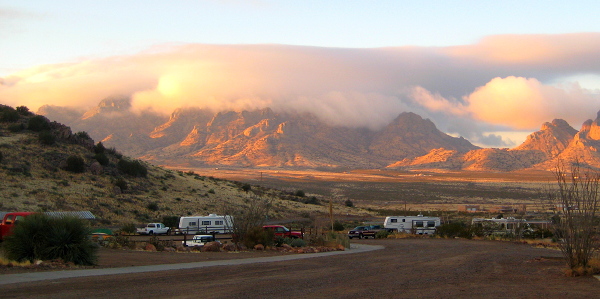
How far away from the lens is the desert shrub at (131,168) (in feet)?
206

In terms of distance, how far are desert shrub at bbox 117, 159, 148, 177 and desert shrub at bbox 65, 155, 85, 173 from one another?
5.69 metres

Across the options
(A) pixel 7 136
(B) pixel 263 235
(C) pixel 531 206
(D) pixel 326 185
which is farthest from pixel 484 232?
(D) pixel 326 185

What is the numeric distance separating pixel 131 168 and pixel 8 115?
15.4 m

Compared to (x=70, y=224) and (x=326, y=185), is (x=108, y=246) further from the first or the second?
(x=326, y=185)

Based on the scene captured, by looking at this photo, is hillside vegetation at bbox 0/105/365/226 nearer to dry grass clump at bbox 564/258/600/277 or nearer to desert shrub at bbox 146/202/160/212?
desert shrub at bbox 146/202/160/212

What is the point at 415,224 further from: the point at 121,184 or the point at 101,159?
the point at 101,159

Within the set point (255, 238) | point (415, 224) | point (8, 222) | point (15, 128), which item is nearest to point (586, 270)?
point (255, 238)

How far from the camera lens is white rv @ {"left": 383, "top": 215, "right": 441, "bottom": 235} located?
45.3 m

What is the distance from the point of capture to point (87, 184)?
54.8 metres

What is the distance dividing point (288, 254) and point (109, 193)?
33.5m

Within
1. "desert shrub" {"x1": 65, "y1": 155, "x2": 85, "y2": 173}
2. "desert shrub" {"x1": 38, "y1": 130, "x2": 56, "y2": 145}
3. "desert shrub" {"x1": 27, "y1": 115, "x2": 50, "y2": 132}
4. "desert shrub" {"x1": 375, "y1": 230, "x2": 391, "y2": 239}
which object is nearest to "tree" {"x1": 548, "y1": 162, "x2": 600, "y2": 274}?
"desert shrub" {"x1": 375, "y1": 230, "x2": 391, "y2": 239}

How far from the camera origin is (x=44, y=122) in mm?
63719

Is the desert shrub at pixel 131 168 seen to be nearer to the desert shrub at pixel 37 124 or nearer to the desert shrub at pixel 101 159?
the desert shrub at pixel 101 159

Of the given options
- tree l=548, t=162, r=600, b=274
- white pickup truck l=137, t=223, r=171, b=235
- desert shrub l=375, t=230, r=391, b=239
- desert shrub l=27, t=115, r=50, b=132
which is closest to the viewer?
tree l=548, t=162, r=600, b=274
